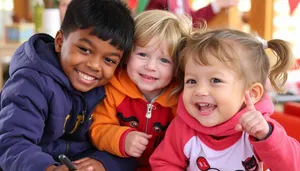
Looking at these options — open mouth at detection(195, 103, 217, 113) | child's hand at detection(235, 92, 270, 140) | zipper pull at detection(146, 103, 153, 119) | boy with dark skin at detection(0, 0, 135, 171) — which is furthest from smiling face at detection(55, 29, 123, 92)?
child's hand at detection(235, 92, 270, 140)

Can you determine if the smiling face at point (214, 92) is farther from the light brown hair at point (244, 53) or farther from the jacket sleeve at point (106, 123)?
the jacket sleeve at point (106, 123)

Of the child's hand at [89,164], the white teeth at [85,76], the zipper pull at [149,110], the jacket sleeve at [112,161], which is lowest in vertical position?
the jacket sleeve at [112,161]

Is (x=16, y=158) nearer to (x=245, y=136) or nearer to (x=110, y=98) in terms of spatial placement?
(x=110, y=98)

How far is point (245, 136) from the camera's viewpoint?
94 cm

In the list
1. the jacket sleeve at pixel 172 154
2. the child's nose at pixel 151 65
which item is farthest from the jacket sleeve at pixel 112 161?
the child's nose at pixel 151 65

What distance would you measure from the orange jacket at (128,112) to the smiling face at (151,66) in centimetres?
4

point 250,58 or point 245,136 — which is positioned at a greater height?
point 250,58

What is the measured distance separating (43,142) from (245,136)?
0.48 metres

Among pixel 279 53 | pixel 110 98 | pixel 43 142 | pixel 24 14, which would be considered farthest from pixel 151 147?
pixel 24 14

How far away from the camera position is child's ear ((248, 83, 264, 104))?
0.94 metres

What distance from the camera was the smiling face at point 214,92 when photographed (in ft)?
3.00

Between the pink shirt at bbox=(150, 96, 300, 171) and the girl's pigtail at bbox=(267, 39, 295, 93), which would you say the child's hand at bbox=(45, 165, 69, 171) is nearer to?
the pink shirt at bbox=(150, 96, 300, 171)

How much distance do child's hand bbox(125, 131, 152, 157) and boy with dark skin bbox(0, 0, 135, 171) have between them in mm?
69

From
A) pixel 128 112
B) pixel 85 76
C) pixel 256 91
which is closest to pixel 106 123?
pixel 128 112
